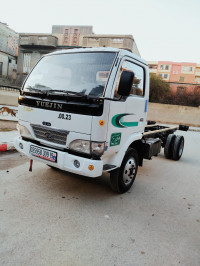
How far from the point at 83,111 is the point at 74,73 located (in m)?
0.74

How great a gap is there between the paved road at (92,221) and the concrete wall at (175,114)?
Result: 62.8ft

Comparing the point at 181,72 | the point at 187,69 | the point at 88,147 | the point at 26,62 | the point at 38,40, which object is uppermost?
the point at 187,69

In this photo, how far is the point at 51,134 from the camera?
3.31 meters

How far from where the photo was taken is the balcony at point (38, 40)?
3384 centimetres

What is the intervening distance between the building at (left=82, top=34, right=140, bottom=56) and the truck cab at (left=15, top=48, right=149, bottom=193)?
1087 inches

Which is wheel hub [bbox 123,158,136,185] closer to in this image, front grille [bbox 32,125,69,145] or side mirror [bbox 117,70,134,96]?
front grille [bbox 32,125,69,145]

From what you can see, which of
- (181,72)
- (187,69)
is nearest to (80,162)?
(181,72)

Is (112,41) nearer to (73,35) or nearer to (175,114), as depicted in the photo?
(73,35)

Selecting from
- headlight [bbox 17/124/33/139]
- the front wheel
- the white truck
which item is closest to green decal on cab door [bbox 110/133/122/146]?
the white truck

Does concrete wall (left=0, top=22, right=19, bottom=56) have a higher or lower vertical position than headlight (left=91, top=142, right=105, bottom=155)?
higher

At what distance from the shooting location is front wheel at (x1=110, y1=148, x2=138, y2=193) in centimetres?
367

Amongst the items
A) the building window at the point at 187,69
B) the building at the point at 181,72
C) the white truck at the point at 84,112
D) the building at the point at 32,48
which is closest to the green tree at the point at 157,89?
the building at the point at 32,48

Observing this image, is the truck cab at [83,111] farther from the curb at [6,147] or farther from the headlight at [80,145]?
the curb at [6,147]

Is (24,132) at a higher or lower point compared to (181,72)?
lower
